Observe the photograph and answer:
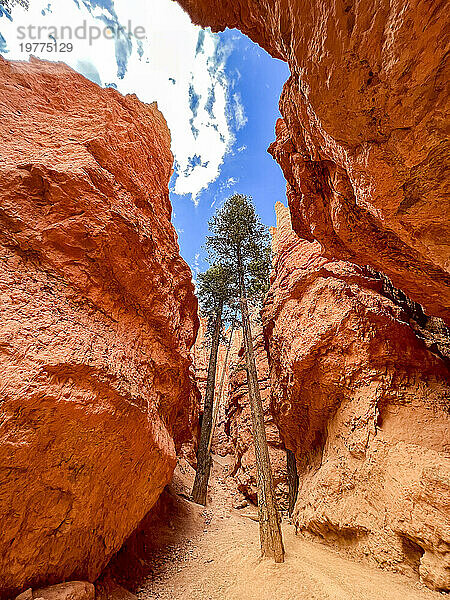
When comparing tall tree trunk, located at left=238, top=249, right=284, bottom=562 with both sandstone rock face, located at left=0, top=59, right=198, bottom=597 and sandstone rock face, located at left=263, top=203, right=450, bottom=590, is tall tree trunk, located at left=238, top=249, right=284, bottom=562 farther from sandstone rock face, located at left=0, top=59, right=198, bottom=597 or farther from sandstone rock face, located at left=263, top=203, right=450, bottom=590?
sandstone rock face, located at left=0, top=59, right=198, bottom=597

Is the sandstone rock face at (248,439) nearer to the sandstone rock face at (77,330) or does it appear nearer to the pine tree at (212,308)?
the pine tree at (212,308)

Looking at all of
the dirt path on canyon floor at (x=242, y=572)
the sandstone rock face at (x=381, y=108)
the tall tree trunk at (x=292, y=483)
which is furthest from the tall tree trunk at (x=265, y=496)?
the sandstone rock face at (x=381, y=108)

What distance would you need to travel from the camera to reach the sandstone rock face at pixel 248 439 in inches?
473

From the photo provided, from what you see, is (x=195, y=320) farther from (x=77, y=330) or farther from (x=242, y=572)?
(x=242, y=572)

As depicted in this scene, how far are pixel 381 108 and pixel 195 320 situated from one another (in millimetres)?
6924

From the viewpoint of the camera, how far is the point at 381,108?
3.16 meters

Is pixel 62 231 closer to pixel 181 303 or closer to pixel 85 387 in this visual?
pixel 85 387

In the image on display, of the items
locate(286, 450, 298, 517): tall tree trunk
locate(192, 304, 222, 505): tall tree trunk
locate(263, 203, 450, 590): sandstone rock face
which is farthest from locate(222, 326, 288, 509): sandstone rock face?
locate(263, 203, 450, 590): sandstone rock face

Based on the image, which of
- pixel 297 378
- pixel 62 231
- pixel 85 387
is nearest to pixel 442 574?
pixel 297 378

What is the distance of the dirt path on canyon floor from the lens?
4.12 meters

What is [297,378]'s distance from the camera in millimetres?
8531

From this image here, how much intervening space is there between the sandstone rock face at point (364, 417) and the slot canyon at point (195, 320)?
0.04 m

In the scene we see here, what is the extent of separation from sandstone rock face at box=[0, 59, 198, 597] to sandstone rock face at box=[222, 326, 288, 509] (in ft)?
19.1

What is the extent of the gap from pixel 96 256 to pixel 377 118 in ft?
16.8
